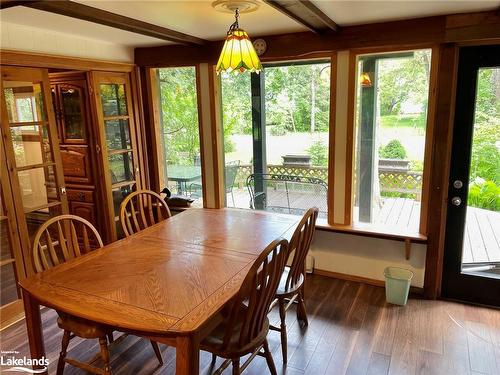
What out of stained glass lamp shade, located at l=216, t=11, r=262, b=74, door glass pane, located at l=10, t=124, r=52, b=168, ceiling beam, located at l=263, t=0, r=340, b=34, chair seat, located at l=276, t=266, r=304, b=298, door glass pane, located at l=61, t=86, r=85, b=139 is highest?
ceiling beam, located at l=263, t=0, r=340, b=34

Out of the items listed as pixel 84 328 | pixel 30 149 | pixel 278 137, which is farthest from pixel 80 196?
pixel 84 328

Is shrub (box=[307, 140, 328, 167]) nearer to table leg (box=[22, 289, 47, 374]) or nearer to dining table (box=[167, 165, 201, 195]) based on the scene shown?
dining table (box=[167, 165, 201, 195])

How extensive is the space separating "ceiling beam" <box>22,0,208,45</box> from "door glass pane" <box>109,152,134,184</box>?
1.43m

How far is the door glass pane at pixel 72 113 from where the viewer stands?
373 centimetres

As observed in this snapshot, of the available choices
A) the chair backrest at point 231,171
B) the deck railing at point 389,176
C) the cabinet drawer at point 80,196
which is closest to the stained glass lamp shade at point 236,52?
the deck railing at point 389,176

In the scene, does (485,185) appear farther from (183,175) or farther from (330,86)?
(183,175)

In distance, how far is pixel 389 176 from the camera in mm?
3256

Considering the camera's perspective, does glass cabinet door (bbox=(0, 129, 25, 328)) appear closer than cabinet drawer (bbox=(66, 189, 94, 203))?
Yes

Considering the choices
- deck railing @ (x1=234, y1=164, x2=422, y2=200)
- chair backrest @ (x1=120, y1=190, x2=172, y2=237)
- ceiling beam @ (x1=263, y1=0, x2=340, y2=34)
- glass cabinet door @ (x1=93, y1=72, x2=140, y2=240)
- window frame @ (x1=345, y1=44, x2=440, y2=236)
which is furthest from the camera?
glass cabinet door @ (x1=93, y1=72, x2=140, y2=240)

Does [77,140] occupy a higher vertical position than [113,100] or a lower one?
lower

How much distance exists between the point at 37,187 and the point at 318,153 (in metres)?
2.45

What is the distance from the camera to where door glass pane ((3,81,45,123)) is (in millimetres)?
2809

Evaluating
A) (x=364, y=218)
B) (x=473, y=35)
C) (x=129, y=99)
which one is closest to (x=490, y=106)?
(x=473, y=35)

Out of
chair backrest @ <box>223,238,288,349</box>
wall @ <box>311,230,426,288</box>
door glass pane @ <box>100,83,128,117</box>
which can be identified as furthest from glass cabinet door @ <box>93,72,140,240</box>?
chair backrest @ <box>223,238,288,349</box>
